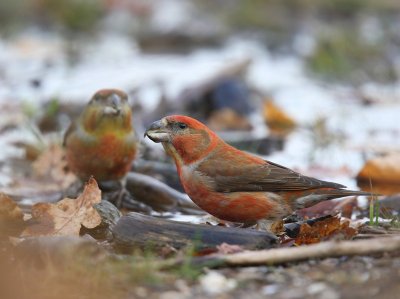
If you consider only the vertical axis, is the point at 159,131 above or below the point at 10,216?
above

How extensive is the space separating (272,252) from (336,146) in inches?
155

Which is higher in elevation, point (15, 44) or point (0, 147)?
point (15, 44)

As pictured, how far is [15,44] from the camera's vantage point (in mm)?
10820

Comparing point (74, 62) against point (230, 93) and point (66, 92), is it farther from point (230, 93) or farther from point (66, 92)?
point (230, 93)

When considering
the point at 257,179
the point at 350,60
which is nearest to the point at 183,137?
the point at 257,179

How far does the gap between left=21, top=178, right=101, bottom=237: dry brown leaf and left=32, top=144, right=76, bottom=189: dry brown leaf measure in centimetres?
211

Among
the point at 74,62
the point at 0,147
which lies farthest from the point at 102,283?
the point at 74,62

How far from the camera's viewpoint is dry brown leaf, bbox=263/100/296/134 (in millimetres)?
8320

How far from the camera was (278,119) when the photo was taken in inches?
331

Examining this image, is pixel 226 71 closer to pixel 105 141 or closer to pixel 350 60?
pixel 350 60

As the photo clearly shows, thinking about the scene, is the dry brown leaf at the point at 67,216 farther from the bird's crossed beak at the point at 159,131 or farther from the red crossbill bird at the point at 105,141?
the red crossbill bird at the point at 105,141

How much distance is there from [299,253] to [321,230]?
2.39 ft

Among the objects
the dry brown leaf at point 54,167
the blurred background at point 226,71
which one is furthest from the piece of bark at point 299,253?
the dry brown leaf at point 54,167

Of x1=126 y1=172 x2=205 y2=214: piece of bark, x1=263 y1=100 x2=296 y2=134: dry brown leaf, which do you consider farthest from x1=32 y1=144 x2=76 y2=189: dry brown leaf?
x1=263 y1=100 x2=296 y2=134: dry brown leaf
